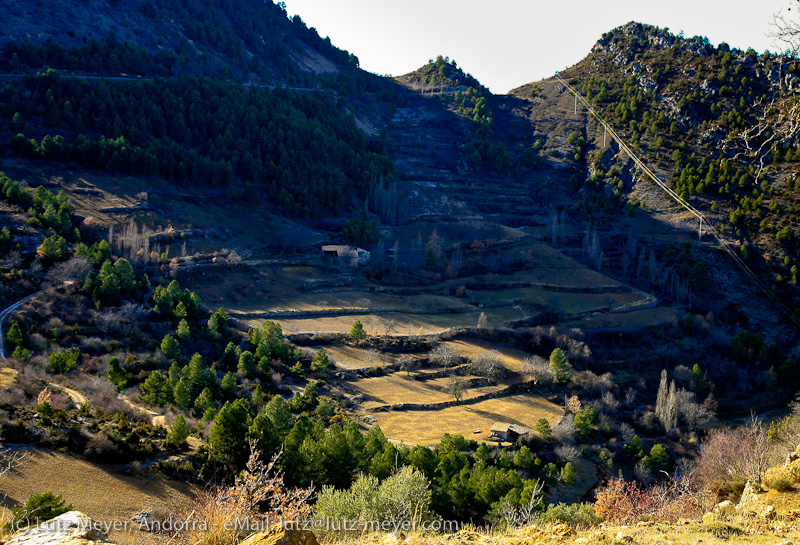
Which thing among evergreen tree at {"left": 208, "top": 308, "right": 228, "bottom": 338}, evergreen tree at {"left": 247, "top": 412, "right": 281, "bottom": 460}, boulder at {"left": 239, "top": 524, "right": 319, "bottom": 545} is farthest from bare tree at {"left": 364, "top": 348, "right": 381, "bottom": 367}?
boulder at {"left": 239, "top": 524, "right": 319, "bottom": 545}

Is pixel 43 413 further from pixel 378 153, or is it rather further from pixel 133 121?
pixel 378 153

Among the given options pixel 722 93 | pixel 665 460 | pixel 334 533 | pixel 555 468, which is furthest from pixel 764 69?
pixel 334 533

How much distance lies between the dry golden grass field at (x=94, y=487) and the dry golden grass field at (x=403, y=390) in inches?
827

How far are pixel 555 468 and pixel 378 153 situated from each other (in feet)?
258

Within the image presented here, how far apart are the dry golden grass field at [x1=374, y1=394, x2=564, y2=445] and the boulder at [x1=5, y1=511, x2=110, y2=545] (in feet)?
90.6

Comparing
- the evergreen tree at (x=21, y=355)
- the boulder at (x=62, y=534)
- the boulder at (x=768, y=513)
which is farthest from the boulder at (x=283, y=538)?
the evergreen tree at (x=21, y=355)

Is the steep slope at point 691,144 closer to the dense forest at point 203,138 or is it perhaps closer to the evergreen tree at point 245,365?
the dense forest at point 203,138

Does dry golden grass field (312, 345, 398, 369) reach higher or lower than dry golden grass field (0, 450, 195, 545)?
lower

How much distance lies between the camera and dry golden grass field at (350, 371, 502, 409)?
1722 inches

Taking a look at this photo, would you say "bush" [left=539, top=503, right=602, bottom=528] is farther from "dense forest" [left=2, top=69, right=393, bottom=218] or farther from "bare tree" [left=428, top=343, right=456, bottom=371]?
"dense forest" [left=2, top=69, right=393, bottom=218]

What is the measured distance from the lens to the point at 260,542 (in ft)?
29.4

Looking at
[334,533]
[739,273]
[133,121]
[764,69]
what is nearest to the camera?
[334,533]

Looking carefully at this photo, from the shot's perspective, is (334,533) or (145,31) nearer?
(334,533)

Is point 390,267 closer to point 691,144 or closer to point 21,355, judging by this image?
point 21,355
